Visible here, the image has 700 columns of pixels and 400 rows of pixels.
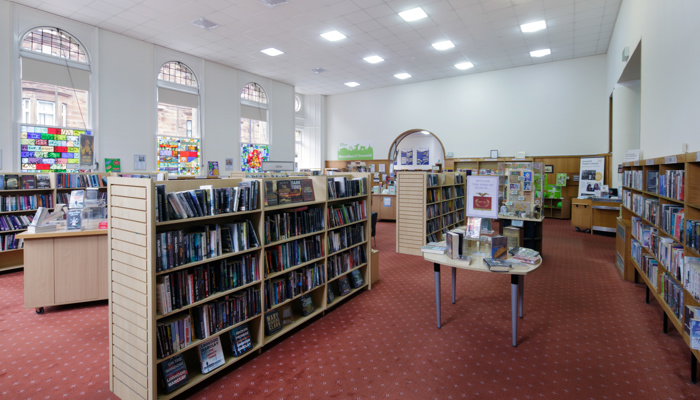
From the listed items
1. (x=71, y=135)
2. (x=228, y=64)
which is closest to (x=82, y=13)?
(x=71, y=135)

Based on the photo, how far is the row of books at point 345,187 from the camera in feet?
14.5

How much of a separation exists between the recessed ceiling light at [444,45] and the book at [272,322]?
8.78m

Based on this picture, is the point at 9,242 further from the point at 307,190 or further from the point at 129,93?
the point at 307,190

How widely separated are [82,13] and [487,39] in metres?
9.66

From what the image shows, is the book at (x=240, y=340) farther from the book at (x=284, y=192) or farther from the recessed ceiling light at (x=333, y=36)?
the recessed ceiling light at (x=333, y=36)

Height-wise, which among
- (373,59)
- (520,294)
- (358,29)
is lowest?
(520,294)

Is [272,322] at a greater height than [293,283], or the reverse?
[293,283]

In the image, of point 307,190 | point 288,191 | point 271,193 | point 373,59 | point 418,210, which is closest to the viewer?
point 271,193

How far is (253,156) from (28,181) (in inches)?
278

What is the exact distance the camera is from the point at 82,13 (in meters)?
7.61

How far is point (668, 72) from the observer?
4090 millimetres

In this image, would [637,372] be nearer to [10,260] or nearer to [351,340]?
[351,340]

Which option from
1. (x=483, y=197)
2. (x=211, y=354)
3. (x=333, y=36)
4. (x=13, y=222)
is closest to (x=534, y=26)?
(x=333, y=36)

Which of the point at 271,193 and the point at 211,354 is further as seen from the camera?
the point at 271,193
